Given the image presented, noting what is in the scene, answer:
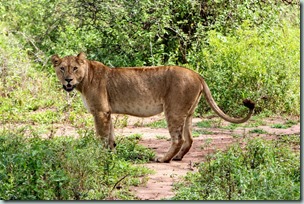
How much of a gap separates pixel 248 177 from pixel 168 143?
2.84m

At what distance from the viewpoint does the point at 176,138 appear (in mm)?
7969

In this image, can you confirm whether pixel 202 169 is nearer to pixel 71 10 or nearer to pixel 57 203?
pixel 57 203

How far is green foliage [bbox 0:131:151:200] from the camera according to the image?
6.20m

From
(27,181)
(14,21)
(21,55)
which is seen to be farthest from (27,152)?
(14,21)

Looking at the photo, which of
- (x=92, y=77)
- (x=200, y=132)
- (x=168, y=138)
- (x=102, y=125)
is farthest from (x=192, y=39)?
(x=102, y=125)

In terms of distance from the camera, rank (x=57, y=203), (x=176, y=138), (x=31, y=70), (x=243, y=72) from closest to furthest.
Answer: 1. (x=57, y=203)
2. (x=176, y=138)
3. (x=243, y=72)
4. (x=31, y=70)

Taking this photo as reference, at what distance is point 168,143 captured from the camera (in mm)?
9008

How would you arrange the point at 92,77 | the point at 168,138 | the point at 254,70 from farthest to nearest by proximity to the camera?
1. the point at 254,70
2. the point at 168,138
3. the point at 92,77

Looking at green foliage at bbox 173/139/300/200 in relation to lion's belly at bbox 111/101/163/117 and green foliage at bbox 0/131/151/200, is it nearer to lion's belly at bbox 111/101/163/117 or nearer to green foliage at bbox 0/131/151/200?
green foliage at bbox 0/131/151/200

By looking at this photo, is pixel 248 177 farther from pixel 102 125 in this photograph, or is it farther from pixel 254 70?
pixel 254 70

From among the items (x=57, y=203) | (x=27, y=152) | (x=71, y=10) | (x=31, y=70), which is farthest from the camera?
(x=71, y=10)

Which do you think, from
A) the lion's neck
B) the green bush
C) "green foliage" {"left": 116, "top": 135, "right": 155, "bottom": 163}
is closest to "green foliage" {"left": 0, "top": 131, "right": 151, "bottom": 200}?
"green foliage" {"left": 116, "top": 135, "right": 155, "bottom": 163}

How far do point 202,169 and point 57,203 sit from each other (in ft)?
4.50

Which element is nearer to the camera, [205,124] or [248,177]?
[248,177]
